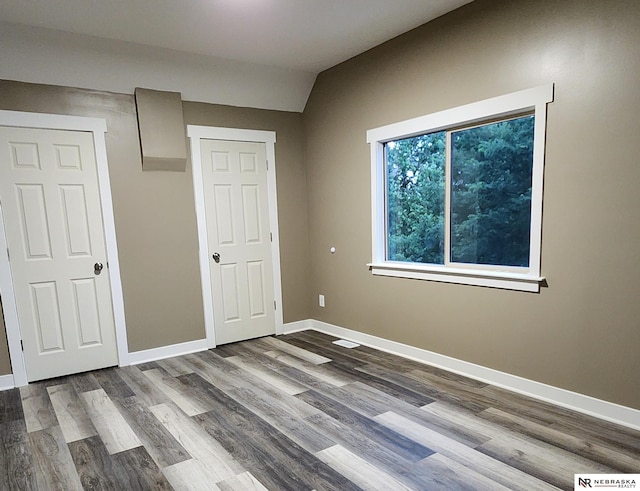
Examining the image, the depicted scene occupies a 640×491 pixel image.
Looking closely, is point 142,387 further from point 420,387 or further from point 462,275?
point 462,275

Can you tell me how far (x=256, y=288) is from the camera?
4191mm

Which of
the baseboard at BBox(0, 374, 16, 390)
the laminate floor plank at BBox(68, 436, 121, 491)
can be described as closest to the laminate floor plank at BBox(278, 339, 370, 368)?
the laminate floor plank at BBox(68, 436, 121, 491)

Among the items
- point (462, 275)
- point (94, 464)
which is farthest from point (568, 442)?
point (94, 464)

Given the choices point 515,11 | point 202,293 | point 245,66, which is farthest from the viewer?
point 202,293

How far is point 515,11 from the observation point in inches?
96.7

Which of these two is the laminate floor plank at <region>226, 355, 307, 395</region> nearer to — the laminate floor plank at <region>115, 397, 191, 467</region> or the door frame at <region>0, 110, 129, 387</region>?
the laminate floor plank at <region>115, 397, 191, 467</region>

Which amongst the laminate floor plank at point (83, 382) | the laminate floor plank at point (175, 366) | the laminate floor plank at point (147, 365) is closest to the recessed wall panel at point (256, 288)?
the laminate floor plank at point (175, 366)

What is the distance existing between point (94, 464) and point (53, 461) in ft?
0.81

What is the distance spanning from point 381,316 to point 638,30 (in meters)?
2.64

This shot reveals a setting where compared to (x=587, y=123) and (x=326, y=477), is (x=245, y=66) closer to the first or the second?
(x=587, y=123)

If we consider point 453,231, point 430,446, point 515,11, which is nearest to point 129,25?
point 515,11

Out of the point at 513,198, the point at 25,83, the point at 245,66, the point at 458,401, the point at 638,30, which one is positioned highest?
the point at 245,66

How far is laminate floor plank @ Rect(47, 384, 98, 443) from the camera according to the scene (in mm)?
2377

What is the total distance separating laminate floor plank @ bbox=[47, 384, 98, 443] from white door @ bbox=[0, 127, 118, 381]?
35 cm
